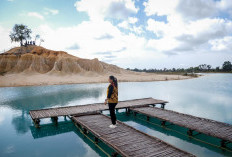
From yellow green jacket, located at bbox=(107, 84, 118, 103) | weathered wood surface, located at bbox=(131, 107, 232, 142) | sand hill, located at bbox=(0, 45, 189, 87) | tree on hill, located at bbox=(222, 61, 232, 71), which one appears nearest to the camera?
yellow green jacket, located at bbox=(107, 84, 118, 103)

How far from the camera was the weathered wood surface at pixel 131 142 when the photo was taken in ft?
21.2

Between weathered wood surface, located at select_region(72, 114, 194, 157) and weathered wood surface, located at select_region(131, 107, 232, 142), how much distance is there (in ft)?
9.61

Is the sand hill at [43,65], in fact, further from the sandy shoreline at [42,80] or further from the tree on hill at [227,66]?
the tree on hill at [227,66]

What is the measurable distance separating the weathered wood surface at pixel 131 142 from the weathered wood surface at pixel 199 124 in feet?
9.61

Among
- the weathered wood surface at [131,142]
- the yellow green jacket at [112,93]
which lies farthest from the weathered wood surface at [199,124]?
the yellow green jacket at [112,93]

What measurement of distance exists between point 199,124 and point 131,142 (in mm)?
4695

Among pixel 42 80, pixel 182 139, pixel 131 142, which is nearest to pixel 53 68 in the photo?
pixel 42 80

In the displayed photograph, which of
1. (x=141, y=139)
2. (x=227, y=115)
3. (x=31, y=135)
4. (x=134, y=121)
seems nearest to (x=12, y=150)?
(x=31, y=135)

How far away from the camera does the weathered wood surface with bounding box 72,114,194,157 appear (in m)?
6.47

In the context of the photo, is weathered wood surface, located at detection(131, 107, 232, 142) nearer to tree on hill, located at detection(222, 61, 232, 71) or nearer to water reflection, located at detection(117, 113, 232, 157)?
water reflection, located at detection(117, 113, 232, 157)

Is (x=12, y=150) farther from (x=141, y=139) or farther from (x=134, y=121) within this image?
(x=134, y=121)

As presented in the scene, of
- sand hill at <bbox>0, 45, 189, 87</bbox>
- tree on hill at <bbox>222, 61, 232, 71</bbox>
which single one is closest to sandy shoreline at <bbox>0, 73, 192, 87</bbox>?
sand hill at <bbox>0, 45, 189, 87</bbox>

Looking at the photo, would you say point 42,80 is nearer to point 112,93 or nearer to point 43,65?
point 43,65

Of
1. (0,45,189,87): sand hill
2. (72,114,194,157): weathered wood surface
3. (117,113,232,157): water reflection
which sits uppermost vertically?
(0,45,189,87): sand hill
